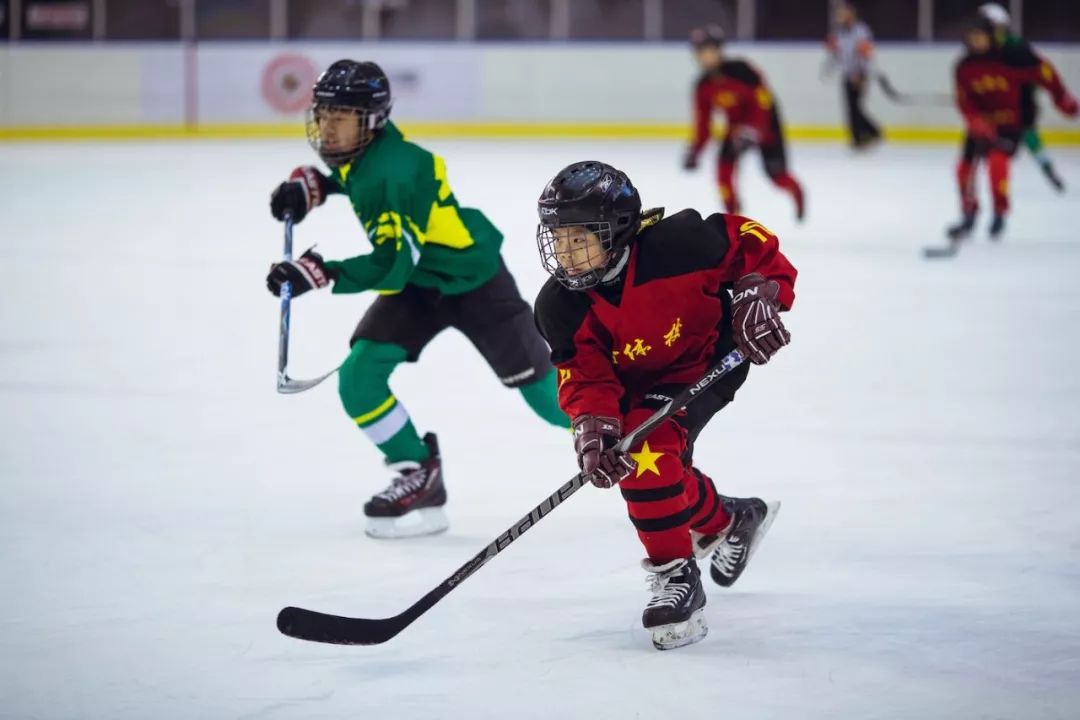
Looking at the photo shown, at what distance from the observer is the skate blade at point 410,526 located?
11.8 ft

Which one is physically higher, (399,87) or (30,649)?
(399,87)

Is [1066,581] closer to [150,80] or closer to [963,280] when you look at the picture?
[963,280]

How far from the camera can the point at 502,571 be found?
3.29 m

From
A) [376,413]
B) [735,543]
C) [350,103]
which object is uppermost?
[350,103]

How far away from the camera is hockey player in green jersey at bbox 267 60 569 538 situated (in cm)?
347

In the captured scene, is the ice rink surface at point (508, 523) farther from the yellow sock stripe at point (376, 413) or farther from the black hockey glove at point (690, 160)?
the black hockey glove at point (690, 160)

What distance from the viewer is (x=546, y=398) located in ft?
12.4

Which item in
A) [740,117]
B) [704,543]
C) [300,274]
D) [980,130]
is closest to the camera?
[704,543]

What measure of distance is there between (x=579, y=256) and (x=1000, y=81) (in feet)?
21.4

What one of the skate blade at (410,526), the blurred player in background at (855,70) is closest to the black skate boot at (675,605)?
the skate blade at (410,526)

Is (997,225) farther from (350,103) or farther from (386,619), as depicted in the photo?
(386,619)

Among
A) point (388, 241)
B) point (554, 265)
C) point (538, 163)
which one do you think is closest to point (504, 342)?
point (388, 241)

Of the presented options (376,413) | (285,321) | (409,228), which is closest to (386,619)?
(376,413)

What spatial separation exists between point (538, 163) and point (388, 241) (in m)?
9.16
